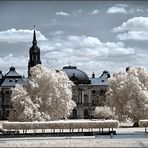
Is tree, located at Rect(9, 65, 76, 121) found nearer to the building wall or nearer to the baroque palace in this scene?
the baroque palace

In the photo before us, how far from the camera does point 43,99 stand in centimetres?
7044

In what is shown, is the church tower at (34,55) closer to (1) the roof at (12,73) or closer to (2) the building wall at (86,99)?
(1) the roof at (12,73)

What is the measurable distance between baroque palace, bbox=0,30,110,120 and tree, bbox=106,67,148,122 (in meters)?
55.0

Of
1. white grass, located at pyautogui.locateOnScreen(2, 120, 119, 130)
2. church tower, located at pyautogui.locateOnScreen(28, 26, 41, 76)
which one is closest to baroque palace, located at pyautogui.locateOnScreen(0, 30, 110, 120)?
church tower, located at pyautogui.locateOnScreen(28, 26, 41, 76)

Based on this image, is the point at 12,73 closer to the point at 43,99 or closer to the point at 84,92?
the point at 84,92

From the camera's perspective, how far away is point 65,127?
63125 millimetres

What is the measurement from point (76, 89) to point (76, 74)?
4437mm

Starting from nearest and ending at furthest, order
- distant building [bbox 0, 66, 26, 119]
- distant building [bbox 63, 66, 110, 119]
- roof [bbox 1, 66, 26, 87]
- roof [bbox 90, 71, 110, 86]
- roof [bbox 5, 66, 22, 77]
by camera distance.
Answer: distant building [bbox 0, 66, 26, 119] → distant building [bbox 63, 66, 110, 119] → roof [bbox 1, 66, 26, 87] → roof [bbox 5, 66, 22, 77] → roof [bbox 90, 71, 110, 86]

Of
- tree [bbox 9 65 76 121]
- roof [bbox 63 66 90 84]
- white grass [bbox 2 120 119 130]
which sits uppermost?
roof [bbox 63 66 90 84]

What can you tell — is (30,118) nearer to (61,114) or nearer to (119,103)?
(61,114)

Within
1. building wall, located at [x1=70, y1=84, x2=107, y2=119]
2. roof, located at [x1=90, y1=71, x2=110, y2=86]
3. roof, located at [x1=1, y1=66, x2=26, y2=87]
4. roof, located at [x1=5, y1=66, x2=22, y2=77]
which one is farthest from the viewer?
roof, located at [x1=90, y1=71, x2=110, y2=86]

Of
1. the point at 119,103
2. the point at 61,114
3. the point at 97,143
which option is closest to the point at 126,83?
the point at 119,103

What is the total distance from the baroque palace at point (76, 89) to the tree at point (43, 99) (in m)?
61.0

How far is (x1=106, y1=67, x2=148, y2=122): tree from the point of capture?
74.3 m
